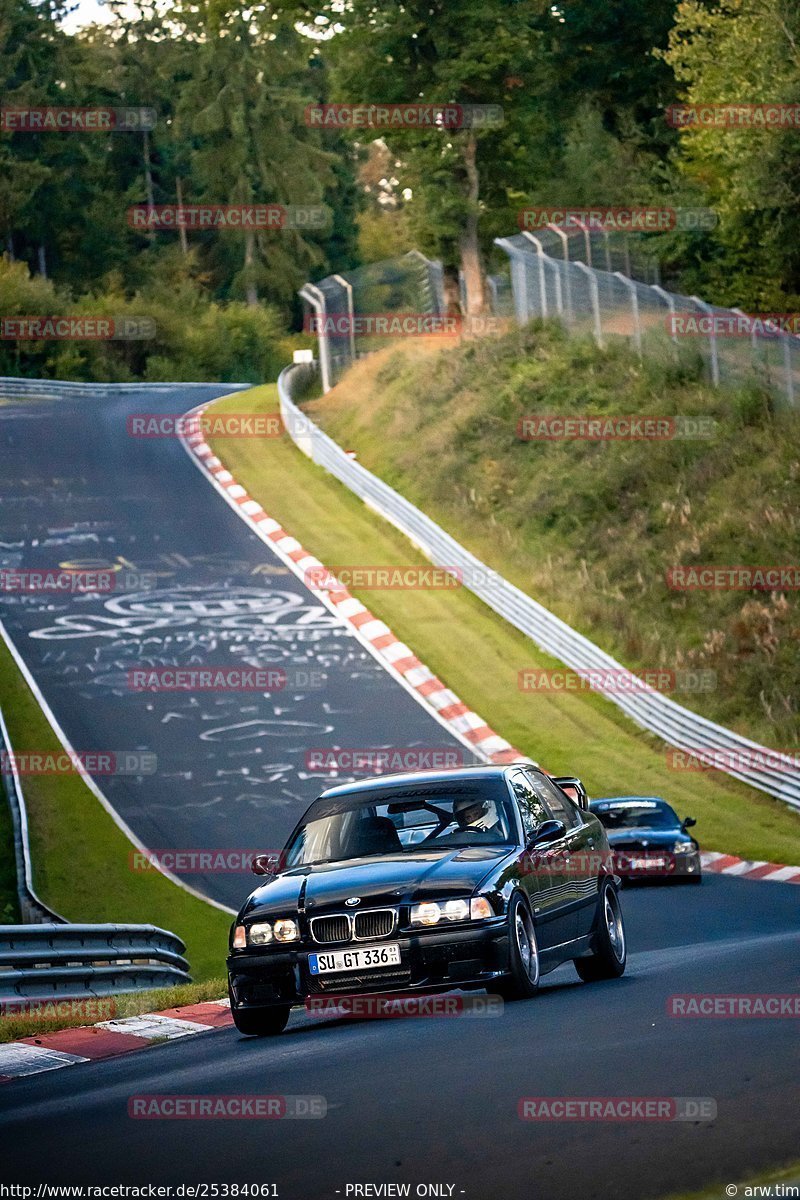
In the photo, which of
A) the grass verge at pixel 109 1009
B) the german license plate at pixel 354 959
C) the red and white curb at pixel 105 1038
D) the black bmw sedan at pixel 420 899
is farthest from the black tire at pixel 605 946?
the grass verge at pixel 109 1009

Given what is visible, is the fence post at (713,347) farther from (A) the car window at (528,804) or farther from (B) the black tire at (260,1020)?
(B) the black tire at (260,1020)

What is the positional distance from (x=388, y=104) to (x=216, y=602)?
2008cm

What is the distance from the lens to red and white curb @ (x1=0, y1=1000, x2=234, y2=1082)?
33.3 feet

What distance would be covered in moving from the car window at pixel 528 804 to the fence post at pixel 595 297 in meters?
31.4

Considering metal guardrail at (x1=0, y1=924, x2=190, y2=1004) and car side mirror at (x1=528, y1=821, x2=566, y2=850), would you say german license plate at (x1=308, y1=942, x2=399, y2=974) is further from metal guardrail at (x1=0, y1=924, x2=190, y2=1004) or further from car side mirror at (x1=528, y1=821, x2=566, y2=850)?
metal guardrail at (x1=0, y1=924, x2=190, y2=1004)

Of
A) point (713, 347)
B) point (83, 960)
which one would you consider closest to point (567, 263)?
point (713, 347)

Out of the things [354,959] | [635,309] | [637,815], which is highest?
[635,309]

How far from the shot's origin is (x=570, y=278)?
141 feet

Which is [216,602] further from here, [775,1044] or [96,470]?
[775,1044]

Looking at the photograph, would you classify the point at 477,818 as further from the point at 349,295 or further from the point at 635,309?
the point at 349,295

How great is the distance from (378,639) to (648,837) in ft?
36.4

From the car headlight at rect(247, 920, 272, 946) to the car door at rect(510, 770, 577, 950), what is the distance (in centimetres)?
142

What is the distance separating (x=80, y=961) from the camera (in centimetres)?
1346

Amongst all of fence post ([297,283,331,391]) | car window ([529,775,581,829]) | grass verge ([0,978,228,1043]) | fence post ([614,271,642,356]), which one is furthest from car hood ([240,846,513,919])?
fence post ([297,283,331,391])
